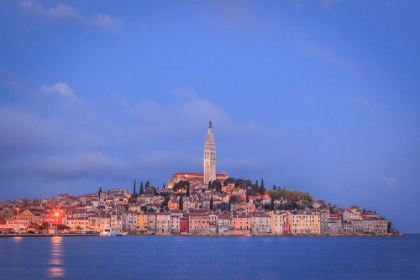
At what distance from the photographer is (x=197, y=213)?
87.1 metres

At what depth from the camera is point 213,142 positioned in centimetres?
11912

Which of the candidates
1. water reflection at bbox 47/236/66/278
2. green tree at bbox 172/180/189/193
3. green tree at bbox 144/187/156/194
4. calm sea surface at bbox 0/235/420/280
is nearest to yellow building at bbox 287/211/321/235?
green tree at bbox 172/180/189/193

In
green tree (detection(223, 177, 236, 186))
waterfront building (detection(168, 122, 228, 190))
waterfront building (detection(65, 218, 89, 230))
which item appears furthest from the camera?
waterfront building (detection(168, 122, 228, 190))

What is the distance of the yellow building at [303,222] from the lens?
88.4 metres

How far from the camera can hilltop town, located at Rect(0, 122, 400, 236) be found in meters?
88.0

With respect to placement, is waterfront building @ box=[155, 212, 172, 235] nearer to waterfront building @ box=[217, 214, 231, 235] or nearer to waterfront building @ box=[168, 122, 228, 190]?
waterfront building @ box=[217, 214, 231, 235]

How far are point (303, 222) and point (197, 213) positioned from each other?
11669 millimetres

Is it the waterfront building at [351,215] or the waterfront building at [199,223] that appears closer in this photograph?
the waterfront building at [199,223]

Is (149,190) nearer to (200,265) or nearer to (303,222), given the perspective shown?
(303,222)

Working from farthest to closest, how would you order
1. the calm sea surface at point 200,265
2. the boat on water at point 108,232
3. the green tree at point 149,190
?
the green tree at point 149,190 < the boat on water at point 108,232 < the calm sea surface at point 200,265

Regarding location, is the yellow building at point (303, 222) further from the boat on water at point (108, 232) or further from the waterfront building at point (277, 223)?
the boat on water at point (108, 232)

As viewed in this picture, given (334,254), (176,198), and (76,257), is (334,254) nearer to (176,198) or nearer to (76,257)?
(76,257)

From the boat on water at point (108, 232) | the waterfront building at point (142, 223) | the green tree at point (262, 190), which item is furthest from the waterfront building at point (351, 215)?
the boat on water at point (108, 232)

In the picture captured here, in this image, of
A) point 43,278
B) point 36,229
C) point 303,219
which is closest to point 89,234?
point 36,229
